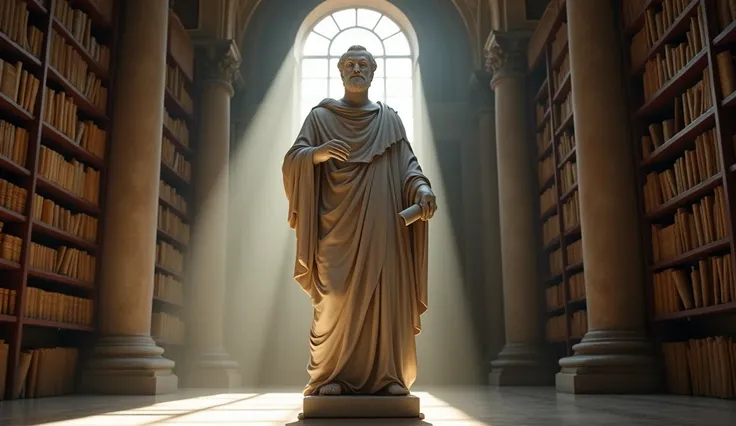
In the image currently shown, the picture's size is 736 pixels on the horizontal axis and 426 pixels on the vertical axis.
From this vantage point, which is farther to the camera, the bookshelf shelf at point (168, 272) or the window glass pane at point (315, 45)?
the window glass pane at point (315, 45)

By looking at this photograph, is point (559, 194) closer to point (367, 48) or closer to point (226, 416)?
point (367, 48)

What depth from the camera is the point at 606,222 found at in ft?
22.0

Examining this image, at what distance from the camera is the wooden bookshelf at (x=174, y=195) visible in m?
9.25

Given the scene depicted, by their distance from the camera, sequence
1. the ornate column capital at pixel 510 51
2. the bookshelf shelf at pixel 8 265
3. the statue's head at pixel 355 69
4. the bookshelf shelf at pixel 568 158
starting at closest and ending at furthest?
the statue's head at pixel 355 69
the bookshelf shelf at pixel 8 265
the bookshelf shelf at pixel 568 158
the ornate column capital at pixel 510 51

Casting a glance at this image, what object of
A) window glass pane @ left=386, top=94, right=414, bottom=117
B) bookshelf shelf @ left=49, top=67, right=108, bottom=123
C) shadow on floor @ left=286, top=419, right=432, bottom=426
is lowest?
shadow on floor @ left=286, top=419, right=432, bottom=426

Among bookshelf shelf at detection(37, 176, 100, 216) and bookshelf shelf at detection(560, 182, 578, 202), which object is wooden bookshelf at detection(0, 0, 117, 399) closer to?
bookshelf shelf at detection(37, 176, 100, 216)

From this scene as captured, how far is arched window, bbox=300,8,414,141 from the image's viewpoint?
1267 centimetres

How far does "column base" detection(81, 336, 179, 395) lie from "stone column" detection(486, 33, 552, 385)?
15.3 ft

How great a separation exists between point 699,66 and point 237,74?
7.54 m

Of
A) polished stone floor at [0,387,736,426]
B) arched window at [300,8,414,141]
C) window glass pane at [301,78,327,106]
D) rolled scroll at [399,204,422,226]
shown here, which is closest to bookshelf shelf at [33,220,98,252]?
polished stone floor at [0,387,736,426]

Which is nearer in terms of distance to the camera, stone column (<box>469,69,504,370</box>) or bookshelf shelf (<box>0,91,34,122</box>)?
bookshelf shelf (<box>0,91,34,122</box>)

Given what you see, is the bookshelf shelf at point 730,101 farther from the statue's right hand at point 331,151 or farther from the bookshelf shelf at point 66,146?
the bookshelf shelf at point 66,146

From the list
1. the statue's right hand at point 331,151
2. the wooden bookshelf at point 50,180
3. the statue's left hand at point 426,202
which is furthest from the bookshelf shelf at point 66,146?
the statue's left hand at point 426,202

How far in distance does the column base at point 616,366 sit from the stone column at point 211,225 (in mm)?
5168
